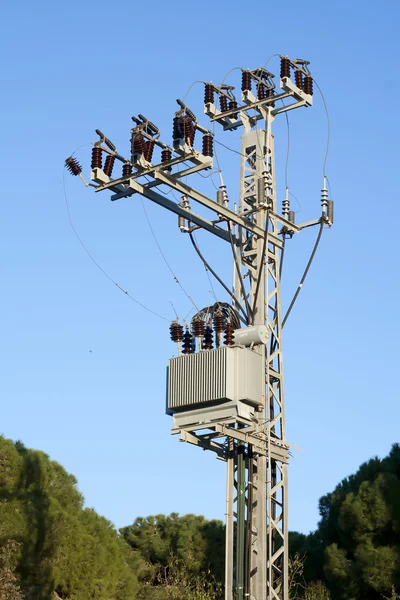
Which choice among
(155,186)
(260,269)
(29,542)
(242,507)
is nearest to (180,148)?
(155,186)

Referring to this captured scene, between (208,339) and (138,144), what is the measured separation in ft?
10.8

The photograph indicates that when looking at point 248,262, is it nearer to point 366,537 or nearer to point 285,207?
point 285,207

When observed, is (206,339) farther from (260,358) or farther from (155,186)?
(155,186)

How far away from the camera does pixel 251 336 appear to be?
18.0m

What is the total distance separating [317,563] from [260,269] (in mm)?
17131

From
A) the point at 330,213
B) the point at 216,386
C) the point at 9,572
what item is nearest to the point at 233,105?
the point at 330,213

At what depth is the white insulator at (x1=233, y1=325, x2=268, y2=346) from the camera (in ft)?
59.1

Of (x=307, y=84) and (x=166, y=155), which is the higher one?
(x=307, y=84)

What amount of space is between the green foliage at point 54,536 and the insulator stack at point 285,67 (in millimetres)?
11574

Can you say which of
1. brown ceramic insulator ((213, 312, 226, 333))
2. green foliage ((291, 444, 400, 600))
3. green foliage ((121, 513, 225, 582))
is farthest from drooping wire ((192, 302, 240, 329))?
green foliage ((121, 513, 225, 582))

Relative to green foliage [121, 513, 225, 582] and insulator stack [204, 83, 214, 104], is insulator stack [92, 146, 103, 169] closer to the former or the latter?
insulator stack [204, 83, 214, 104]

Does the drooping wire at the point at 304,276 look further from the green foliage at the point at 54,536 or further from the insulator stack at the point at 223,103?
the green foliage at the point at 54,536

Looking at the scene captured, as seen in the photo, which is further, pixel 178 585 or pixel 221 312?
pixel 178 585

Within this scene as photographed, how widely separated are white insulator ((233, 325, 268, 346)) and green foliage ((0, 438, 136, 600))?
9176 mm
